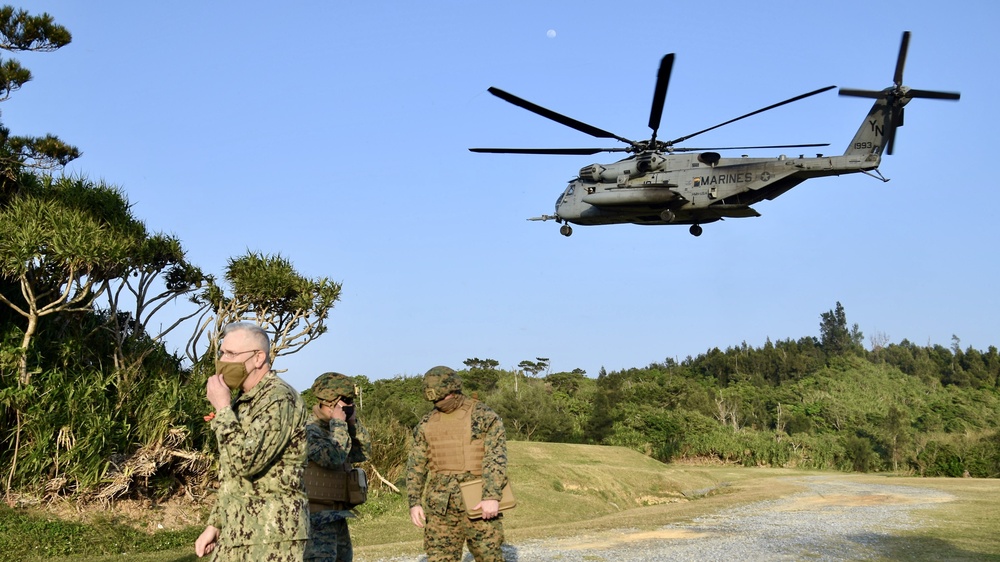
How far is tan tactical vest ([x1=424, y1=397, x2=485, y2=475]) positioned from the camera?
6602mm

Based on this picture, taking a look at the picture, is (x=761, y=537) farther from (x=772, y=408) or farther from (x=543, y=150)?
(x=772, y=408)

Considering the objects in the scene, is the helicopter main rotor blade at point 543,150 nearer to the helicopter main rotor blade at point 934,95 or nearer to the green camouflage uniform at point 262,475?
the helicopter main rotor blade at point 934,95

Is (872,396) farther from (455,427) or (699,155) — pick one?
(455,427)

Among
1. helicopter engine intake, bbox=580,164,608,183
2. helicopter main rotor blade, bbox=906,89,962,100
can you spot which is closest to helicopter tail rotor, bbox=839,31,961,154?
helicopter main rotor blade, bbox=906,89,962,100

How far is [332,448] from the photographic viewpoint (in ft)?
17.7

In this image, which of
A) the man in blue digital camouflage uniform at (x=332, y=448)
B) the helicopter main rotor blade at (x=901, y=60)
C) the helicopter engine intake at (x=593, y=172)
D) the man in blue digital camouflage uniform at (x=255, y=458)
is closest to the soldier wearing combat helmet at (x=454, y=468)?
the man in blue digital camouflage uniform at (x=332, y=448)

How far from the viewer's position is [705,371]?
3046 inches

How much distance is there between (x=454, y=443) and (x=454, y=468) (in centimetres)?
19

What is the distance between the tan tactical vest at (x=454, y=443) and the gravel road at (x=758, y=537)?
11.8 ft

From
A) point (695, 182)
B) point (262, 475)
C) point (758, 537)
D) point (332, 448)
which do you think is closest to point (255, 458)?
point (262, 475)

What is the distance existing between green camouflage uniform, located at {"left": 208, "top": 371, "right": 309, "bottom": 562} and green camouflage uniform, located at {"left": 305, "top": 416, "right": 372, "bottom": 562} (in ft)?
4.36

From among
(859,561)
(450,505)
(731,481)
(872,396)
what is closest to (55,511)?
(450,505)

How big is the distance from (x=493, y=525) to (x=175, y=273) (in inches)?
514

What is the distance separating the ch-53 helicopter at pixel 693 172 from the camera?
18.7 meters
